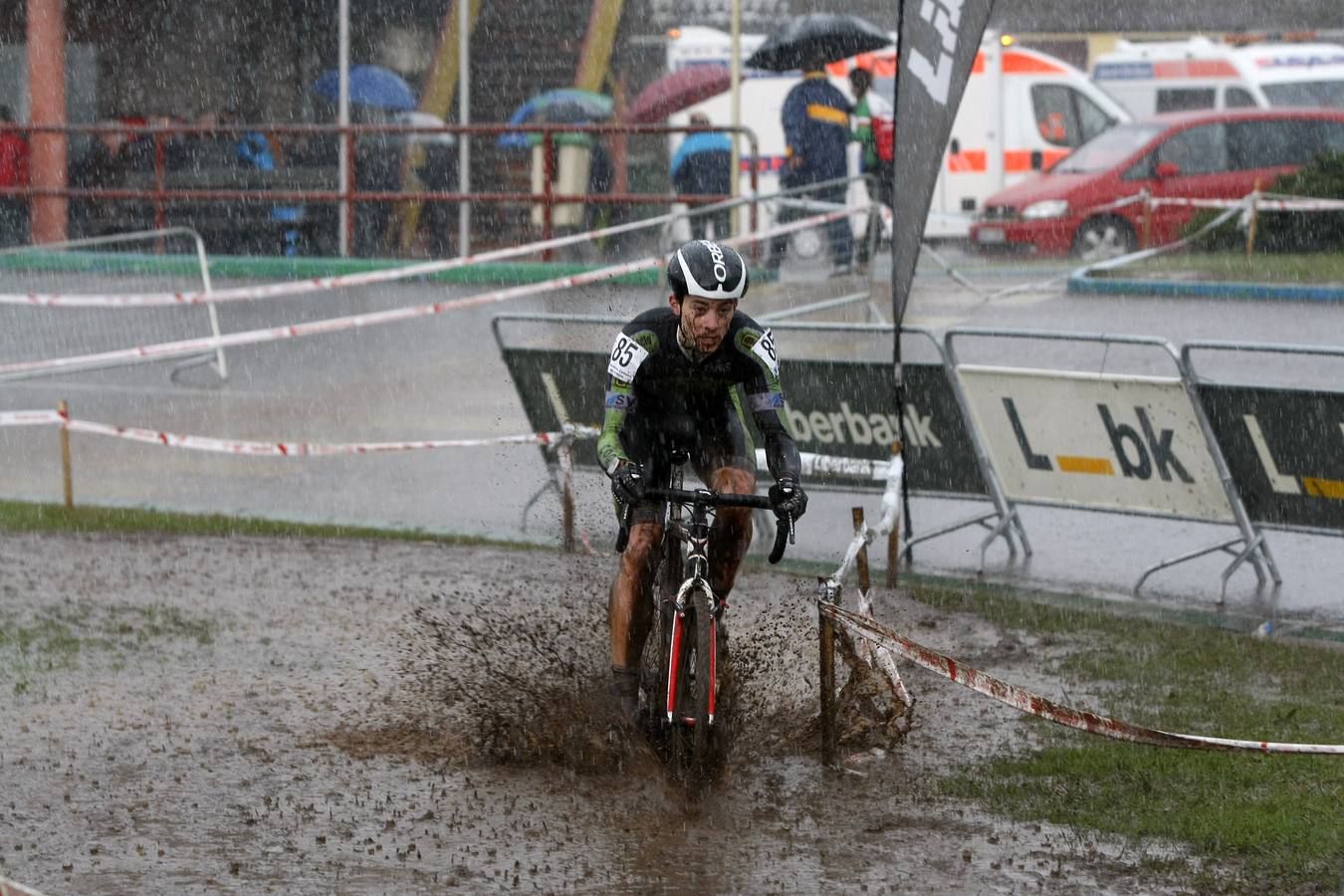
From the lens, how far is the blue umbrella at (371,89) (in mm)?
25844

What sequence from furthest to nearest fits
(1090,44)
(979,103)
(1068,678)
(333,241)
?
(1090,44) → (979,103) → (333,241) → (1068,678)

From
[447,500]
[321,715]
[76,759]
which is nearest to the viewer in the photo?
[76,759]

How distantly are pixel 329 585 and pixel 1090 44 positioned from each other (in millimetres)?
31881

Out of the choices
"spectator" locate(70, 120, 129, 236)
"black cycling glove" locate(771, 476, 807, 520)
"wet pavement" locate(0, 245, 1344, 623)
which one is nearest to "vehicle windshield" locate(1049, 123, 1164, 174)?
"wet pavement" locate(0, 245, 1344, 623)

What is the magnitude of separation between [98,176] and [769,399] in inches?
819

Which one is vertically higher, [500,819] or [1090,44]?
[1090,44]

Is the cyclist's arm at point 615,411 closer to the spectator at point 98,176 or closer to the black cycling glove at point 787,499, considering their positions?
the black cycling glove at point 787,499

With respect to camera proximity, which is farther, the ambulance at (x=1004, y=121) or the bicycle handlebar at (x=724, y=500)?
the ambulance at (x=1004, y=121)

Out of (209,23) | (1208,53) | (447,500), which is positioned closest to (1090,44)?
(1208,53)

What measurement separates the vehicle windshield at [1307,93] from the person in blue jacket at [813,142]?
11.5 m

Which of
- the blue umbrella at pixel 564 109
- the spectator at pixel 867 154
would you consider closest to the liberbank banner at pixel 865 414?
the spectator at pixel 867 154

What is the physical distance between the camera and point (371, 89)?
85.7 feet

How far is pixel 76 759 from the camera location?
674 centimetres

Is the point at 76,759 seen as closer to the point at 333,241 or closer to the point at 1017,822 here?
the point at 1017,822
